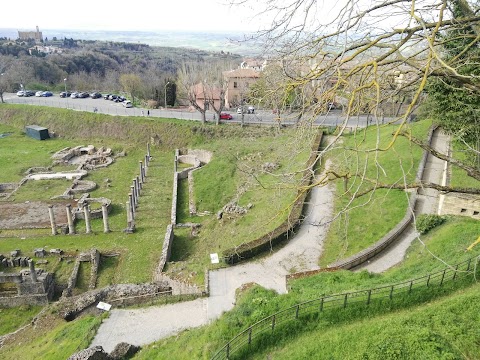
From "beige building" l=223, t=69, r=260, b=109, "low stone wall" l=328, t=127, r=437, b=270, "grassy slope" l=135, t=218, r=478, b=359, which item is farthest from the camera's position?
"beige building" l=223, t=69, r=260, b=109

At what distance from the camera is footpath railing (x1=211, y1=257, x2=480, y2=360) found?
30.6ft

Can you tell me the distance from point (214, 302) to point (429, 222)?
9113mm

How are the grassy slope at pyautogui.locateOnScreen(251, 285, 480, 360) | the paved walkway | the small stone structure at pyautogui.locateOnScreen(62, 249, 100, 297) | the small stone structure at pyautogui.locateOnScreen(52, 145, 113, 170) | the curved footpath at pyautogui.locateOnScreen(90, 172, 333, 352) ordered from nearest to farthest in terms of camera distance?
the grassy slope at pyautogui.locateOnScreen(251, 285, 480, 360)
the curved footpath at pyautogui.locateOnScreen(90, 172, 333, 352)
the paved walkway
the small stone structure at pyautogui.locateOnScreen(62, 249, 100, 297)
the small stone structure at pyautogui.locateOnScreen(52, 145, 113, 170)

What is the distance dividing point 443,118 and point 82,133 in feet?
120

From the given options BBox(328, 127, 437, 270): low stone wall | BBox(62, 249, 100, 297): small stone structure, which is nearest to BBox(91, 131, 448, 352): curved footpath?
BBox(328, 127, 437, 270): low stone wall

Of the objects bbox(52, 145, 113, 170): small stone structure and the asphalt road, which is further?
the asphalt road

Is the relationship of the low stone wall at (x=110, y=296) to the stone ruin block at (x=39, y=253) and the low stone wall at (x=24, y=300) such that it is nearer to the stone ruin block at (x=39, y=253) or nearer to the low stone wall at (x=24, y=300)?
the low stone wall at (x=24, y=300)

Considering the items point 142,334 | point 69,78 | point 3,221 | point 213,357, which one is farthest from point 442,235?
point 69,78

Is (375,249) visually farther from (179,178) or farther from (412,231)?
(179,178)

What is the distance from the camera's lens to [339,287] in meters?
11.6

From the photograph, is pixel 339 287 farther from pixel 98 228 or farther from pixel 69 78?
pixel 69 78

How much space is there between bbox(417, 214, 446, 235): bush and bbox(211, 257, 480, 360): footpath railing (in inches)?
176

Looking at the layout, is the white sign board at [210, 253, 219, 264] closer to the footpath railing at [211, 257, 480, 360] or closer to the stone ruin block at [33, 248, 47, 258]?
the footpath railing at [211, 257, 480, 360]

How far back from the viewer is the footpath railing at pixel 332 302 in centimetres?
931
